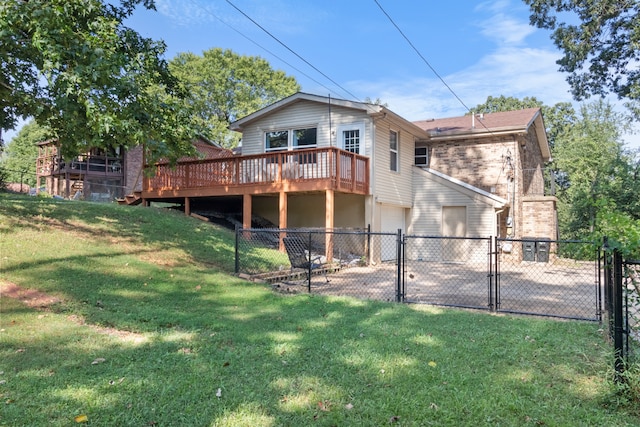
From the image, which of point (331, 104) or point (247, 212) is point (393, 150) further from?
point (247, 212)

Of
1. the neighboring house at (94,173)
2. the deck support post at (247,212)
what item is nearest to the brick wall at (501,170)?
the deck support post at (247,212)

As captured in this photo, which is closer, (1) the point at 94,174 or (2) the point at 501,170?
(2) the point at 501,170

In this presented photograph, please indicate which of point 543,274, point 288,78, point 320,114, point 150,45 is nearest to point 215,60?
point 288,78

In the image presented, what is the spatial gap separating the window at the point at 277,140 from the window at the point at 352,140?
2335 mm

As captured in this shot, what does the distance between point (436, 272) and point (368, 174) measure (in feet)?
12.6

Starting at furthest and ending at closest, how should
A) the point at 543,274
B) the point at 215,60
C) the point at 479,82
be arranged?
the point at 215,60 → the point at 479,82 → the point at 543,274

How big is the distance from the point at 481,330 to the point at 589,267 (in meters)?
10.6

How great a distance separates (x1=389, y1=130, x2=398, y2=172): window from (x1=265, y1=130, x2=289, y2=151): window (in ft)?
12.3

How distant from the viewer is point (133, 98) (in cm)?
848

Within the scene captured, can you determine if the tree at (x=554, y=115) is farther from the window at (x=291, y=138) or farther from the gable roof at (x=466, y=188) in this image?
the window at (x=291, y=138)

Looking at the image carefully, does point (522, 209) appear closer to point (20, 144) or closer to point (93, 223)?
point (93, 223)

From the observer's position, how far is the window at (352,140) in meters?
13.6

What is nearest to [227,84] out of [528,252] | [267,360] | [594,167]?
[528,252]

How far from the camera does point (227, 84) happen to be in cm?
3162
